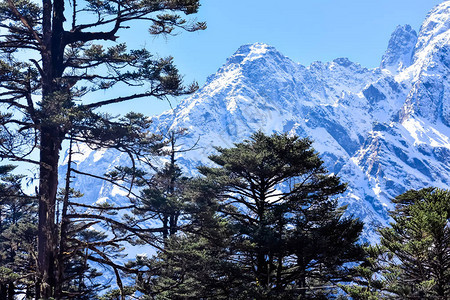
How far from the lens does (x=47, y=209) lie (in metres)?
8.80

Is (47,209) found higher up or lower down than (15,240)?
lower down

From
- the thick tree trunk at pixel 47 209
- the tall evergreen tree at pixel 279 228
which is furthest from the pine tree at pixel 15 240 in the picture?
the tall evergreen tree at pixel 279 228

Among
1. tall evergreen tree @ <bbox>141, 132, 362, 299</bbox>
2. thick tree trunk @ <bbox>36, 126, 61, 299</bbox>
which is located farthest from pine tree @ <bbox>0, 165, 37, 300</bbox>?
tall evergreen tree @ <bbox>141, 132, 362, 299</bbox>

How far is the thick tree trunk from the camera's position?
8674 mm

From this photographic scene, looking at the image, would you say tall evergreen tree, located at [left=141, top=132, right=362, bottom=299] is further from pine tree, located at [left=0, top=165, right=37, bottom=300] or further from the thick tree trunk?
the thick tree trunk

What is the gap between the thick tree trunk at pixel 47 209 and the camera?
8674 millimetres

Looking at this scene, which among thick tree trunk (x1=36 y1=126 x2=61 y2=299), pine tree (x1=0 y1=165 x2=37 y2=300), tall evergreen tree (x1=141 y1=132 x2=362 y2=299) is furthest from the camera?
tall evergreen tree (x1=141 y1=132 x2=362 y2=299)

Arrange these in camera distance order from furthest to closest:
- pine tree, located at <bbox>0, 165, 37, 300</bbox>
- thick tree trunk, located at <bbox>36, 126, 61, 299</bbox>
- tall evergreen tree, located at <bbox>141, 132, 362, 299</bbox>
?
tall evergreen tree, located at <bbox>141, 132, 362, 299</bbox>, pine tree, located at <bbox>0, 165, 37, 300</bbox>, thick tree trunk, located at <bbox>36, 126, 61, 299</bbox>

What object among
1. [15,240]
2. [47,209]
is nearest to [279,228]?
[47,209]

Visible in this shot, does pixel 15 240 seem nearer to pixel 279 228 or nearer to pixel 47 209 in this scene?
pixel 279 228

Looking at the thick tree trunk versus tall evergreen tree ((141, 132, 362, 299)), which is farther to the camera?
tall evergreen tree ((141, 132, 362, 299))

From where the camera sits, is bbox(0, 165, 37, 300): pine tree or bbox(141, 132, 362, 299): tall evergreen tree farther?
bbox(141, 132, 362, 299): tall evergreen tree

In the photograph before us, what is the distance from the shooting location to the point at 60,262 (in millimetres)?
9141

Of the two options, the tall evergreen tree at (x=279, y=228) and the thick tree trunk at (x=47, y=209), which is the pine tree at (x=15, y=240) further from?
the tall evergreen tree at (x=279, y=228)
